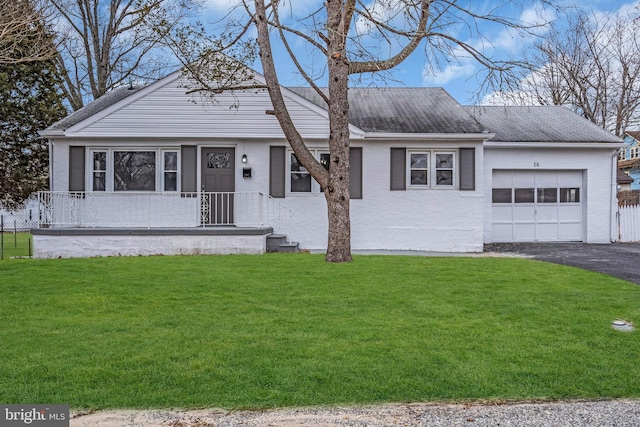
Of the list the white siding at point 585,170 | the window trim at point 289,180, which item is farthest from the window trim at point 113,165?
the white siding at point 585,170

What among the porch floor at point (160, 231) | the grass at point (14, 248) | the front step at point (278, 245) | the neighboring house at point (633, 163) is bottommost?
the grass at point (14, 248)

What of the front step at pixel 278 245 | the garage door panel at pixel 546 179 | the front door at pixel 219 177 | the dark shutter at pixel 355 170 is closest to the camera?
the front step at pixel 278 245

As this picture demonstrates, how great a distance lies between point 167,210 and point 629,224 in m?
14.1

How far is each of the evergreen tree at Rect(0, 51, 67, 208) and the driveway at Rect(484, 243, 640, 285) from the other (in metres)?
15.4

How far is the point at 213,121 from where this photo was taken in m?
12.1

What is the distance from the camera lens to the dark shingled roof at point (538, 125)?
1430cm

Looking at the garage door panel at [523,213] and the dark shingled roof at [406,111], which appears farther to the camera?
the garage door panel at [523,213]

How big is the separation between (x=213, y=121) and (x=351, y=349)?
9277 millimetres

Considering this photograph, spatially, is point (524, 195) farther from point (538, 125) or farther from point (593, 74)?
point (593, 74)

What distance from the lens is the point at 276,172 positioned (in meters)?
12.4

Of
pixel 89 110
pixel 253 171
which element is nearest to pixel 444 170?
pixel 253 171

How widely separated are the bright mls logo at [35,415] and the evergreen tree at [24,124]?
52.9 ft

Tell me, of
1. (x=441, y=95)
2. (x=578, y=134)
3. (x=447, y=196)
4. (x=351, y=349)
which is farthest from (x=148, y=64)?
(x=351, y=349)

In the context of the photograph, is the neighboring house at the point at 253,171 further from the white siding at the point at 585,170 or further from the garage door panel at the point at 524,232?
the garage door panel at the point at 524,232
